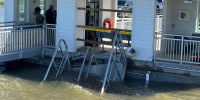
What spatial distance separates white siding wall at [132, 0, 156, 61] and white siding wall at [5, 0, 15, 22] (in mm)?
5647

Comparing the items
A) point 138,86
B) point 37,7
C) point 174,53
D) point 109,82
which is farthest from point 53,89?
point 37,7

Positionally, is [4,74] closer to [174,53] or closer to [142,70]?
[142,70]

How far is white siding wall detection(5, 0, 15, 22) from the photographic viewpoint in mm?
14852

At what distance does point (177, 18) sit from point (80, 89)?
4.93 meters

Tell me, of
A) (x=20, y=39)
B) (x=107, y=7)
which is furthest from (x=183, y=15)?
(x=20, y=39)

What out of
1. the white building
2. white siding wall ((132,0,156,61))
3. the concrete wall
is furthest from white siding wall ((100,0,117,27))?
white siding wall ((132,0,156,61))

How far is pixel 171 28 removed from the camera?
1338 cm

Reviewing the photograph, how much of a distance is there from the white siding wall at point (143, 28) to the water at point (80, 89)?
1.02m

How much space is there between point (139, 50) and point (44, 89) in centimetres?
357

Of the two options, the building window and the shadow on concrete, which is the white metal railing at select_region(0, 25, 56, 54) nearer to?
the shadow on concrete

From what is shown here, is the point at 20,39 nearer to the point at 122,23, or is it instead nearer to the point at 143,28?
the point at 143,28

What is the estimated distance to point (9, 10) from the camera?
14.9m

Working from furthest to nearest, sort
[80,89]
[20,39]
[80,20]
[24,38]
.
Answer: [80,20] < [24,38] < [20,39] < [80,89]

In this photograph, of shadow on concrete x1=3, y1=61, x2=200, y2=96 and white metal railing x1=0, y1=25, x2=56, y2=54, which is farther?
white metal railing x1=0, y1=25, x2=56, y2=54
